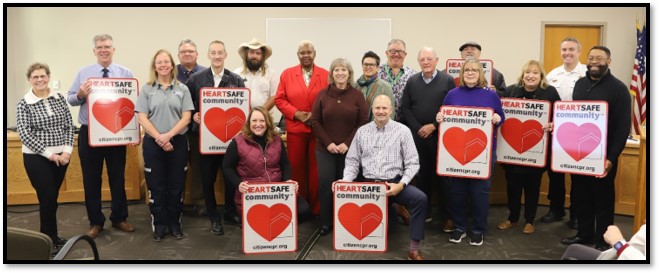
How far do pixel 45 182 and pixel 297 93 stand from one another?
71.0 inches

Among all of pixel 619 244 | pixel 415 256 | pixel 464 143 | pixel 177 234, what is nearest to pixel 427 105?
pixel 464 143

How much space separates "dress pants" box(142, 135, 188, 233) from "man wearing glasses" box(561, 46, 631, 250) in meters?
2.71

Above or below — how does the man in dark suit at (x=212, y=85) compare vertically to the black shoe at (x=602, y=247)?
above

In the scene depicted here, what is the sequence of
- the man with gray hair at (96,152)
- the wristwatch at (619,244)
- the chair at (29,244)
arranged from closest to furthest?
the chair at (29,244), the wristwatch at (619,244), the man with gray hair at (96,152)

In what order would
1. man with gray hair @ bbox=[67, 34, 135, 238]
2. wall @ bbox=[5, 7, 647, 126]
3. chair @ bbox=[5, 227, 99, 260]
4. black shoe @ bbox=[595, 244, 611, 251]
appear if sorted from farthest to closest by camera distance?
wall @ bbox=[5, 7, 647, 126] → man with gray hair @ bbox=[67, 34, 135, 238] → black shoe @ bbox=[595, 244, 611, 251] → chair @ bbox=[5, 227, 99, 260]

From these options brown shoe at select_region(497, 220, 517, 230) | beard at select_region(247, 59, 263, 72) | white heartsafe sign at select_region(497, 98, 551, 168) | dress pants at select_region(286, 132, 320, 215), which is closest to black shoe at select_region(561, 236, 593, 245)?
brown shoe at select_region(497, 220, 517, 230)

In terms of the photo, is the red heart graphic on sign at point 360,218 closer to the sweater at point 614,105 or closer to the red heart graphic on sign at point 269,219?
the red heart graphic on sign at point 269,219

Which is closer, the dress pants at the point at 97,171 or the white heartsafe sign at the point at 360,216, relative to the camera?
the white heartsafe sign at the point at 360,216

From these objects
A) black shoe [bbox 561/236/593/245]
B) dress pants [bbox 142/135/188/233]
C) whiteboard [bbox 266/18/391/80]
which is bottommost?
black shoe [bbox 561/236/593/245]

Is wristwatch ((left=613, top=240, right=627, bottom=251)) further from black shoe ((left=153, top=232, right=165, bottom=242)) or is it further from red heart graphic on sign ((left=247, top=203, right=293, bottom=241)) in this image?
black shoe ((left=153, top=232, right=165, bottom=242))

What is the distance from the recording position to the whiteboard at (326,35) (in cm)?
609

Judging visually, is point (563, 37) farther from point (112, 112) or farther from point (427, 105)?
point (112, 112)

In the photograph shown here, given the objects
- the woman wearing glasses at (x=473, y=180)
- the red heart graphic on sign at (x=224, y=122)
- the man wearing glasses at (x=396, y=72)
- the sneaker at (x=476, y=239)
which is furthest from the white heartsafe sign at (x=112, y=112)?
the sneaker at (x=476, y=239)

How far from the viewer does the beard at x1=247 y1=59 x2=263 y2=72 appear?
4027 mm
